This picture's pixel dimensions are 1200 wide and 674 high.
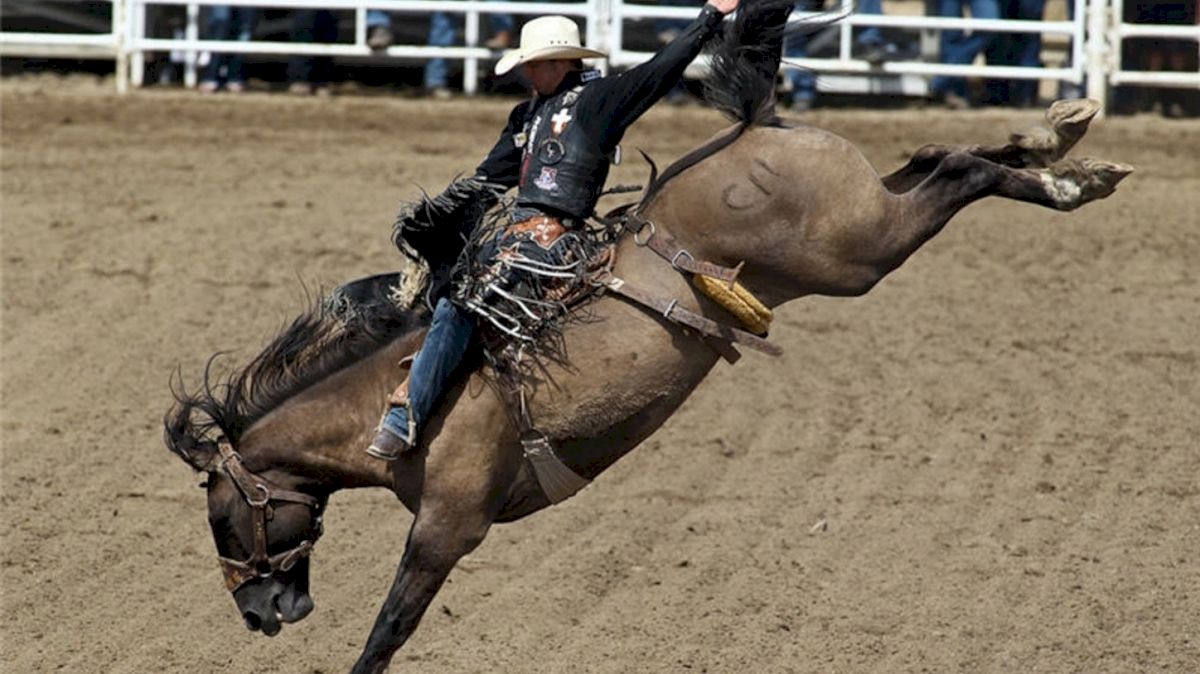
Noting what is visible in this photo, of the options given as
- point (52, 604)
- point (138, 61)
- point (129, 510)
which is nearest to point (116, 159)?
point (138, 61)

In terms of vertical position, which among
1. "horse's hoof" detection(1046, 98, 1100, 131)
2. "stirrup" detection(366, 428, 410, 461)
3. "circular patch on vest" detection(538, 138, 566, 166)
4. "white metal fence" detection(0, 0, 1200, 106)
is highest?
"white metal fence" detection(0, 0, 1200, 106)

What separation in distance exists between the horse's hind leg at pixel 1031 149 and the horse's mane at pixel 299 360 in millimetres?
1570

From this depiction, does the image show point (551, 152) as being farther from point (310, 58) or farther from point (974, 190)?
point (310, 58)

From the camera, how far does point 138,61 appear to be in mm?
13539

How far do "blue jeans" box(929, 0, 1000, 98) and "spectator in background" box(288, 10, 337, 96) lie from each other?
4.39 meters

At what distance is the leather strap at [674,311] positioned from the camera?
5.65 metres

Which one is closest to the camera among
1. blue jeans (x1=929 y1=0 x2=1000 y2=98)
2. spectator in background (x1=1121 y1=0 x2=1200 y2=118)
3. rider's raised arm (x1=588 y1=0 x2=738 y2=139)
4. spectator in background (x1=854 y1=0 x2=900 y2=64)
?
rider's raised arm (x1=588 y1=0 x2=738 y2=139)

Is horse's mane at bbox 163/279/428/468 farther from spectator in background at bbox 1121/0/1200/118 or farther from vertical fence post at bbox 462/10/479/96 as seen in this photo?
spectator in background at bbox 1121/0/1200/118

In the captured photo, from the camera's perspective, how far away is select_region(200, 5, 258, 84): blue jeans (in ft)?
45.2

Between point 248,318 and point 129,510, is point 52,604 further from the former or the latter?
point 248,318

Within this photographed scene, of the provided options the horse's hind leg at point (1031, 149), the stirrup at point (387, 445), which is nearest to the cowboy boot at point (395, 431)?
the stirrup at point (387, 445)

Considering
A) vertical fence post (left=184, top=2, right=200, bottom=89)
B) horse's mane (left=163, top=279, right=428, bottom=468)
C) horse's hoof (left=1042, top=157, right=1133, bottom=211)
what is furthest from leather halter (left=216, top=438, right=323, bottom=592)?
vertical fence post (left=184, top=2, right=200, bottom=89)

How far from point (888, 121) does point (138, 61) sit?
5.28 metres

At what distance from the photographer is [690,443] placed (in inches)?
359
